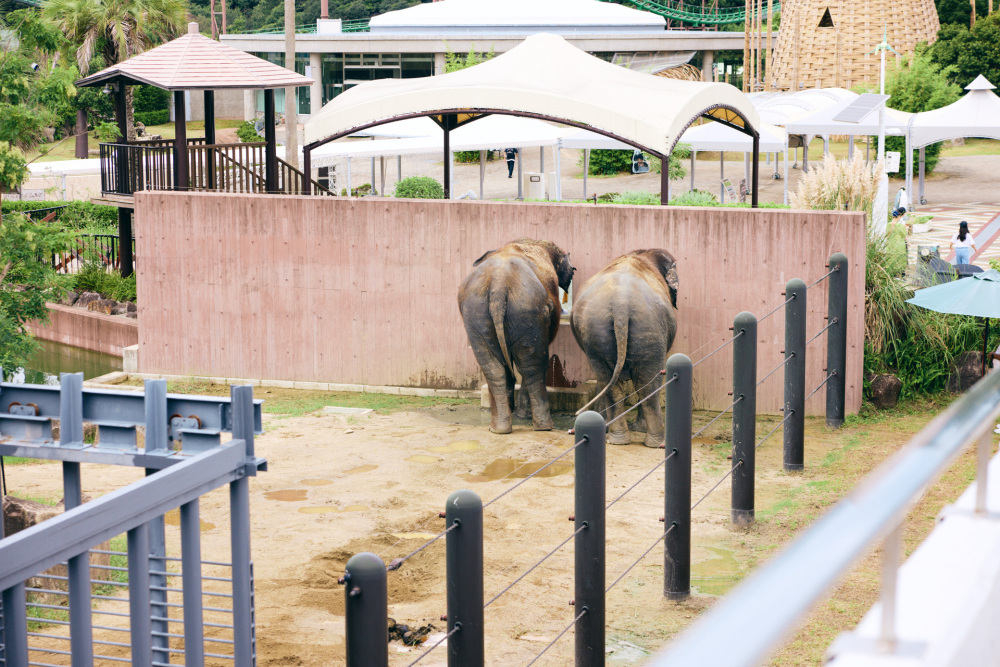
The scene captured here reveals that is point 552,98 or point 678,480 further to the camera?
point 552,98

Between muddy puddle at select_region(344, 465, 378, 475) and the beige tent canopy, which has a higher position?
the beige tent canopy

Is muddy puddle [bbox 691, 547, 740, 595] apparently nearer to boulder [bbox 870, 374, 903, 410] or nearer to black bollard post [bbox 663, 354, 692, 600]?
black bollard post [bbox 663, 354, 692, 600]

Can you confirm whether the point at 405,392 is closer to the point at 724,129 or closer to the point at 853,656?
the point at 853,656

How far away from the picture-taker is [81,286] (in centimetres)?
2067

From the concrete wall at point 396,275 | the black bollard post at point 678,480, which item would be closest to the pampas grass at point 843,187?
the concrete wall at point 396,275

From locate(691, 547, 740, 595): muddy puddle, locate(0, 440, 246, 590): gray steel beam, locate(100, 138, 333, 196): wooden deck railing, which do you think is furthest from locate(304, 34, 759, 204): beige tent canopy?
locate(0, 440, 246, 590): gray steel beam

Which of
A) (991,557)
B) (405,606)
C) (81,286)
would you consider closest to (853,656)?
(991,557)

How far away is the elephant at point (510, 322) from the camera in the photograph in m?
11.1

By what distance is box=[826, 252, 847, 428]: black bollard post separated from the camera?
35.6ft

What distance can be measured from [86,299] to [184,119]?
17.8ft

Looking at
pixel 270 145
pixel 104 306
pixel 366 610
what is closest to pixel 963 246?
pixel 270 145

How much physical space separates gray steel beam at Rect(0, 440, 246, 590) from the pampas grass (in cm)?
1030

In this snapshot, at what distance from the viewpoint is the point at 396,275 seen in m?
13.3

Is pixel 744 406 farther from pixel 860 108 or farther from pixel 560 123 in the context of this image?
pixel 860 108
